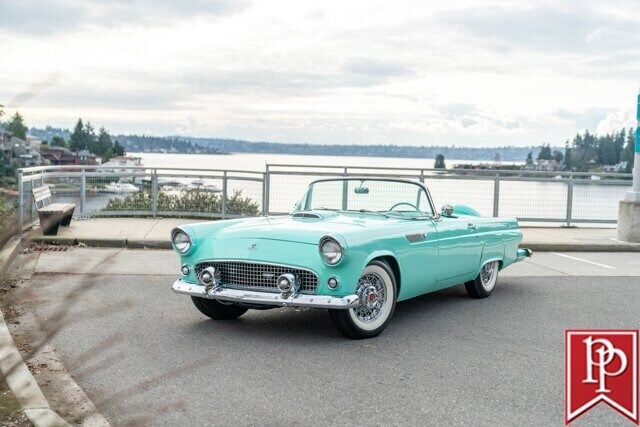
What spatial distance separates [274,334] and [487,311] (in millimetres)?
2339

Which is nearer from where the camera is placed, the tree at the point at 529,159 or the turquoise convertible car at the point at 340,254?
the turquoise convertible car at the point at 340,254

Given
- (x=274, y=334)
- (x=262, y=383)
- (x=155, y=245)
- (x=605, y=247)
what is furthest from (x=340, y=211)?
(x=605, y=247)

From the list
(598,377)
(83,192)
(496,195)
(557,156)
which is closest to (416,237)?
(598,377)

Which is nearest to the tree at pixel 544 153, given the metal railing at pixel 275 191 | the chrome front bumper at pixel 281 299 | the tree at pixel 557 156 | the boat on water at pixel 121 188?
the tree at pixel 557 156

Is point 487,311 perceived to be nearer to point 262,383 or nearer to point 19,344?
point 262,383

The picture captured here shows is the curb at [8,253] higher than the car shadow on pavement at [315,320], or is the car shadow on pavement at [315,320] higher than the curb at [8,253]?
the curb at [8,253]

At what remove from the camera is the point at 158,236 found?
42.4ft

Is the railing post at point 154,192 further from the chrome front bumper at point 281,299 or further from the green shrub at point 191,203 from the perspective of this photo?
the chrome front bumper at point 281,299

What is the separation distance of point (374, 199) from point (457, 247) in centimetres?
92

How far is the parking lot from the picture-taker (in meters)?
4.56

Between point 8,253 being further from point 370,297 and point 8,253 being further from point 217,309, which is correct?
point 217,309

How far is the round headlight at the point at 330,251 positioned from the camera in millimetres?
6129

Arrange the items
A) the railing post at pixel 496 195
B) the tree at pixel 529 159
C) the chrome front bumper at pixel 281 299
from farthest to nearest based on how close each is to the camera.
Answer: the tree at pixel 529 159 → the railing post at pixel 496 195 → the chrome front bumper at pixel 281 299

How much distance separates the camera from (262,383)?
514 centimetres
